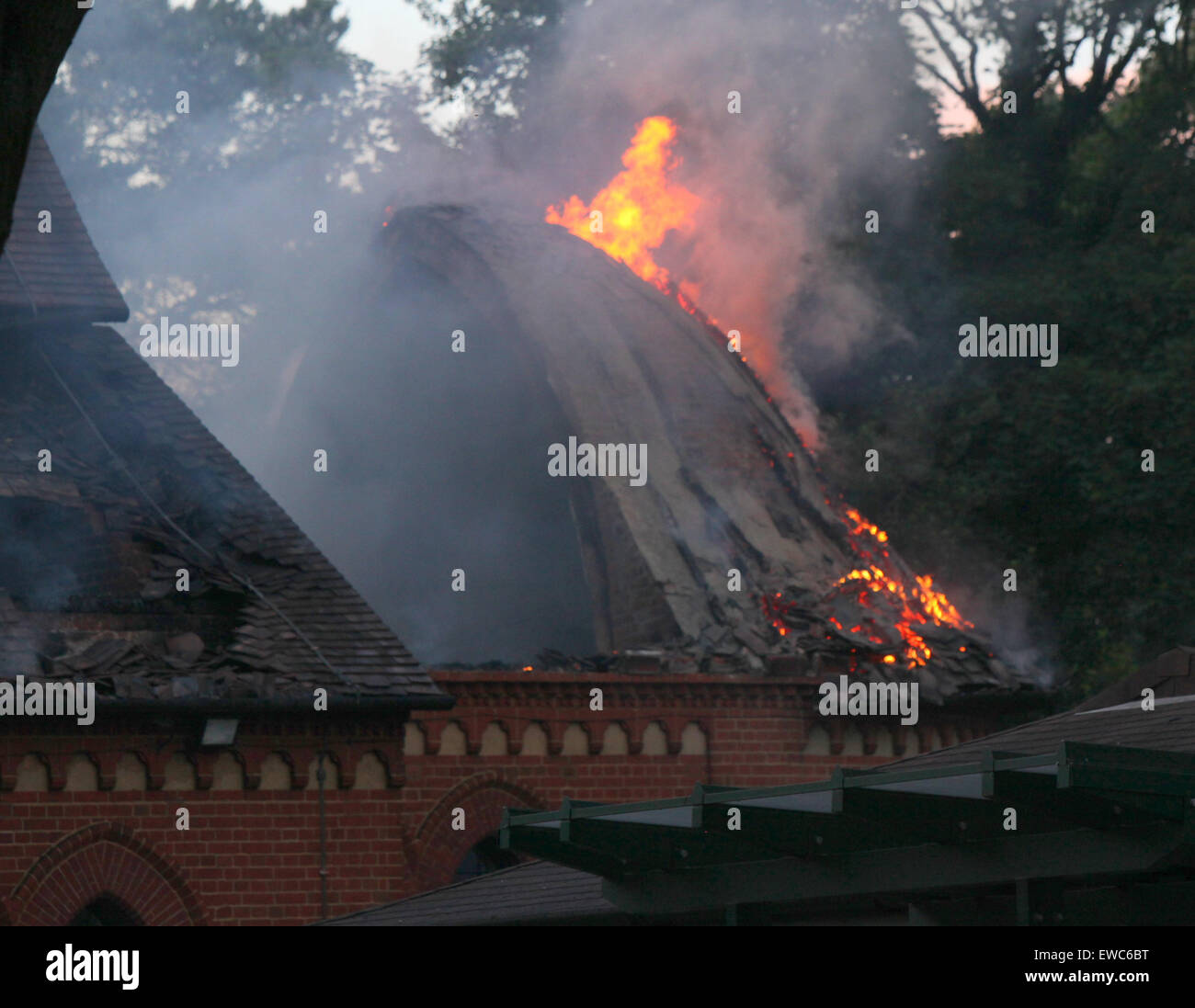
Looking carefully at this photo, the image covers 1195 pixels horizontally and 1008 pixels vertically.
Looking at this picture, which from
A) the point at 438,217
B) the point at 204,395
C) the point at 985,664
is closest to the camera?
the point at 985,664

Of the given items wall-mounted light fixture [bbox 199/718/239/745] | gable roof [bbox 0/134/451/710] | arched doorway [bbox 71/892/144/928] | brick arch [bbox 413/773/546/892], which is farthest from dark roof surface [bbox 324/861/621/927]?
brick arch [bbox 413/773/546/892]

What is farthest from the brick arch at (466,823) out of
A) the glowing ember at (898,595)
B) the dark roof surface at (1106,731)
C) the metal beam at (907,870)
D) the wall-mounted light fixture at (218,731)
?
the metal beam at (907,870)

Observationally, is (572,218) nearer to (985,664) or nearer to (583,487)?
(583,487)

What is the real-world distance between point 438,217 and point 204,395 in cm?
2016

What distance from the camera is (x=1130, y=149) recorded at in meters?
32.5

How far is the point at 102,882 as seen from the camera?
1590 cm

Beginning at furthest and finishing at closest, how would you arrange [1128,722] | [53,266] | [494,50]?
1. [494,50]
2. [53,266]
3. [1128,722]

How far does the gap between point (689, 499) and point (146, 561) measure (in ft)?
29.0

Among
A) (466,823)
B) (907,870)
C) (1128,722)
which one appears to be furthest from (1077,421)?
(907,870)

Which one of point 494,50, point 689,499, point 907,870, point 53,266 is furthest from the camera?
point 494,50

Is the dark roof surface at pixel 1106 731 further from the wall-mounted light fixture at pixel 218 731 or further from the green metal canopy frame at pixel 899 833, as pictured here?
the wall-mounted light fixture at pixel 218 731

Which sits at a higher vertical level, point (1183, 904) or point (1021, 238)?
point (1021, 238)

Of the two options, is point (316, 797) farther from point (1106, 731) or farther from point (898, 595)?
point (898, 595)
